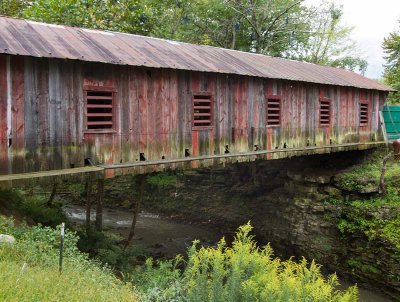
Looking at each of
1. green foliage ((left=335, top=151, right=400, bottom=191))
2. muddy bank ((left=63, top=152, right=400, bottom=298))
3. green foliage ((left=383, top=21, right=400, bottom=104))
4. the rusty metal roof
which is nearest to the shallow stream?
muddy bank ((left=63, top=152, right=400, bottom=298))

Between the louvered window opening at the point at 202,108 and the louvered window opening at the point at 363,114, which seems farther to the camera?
the louvered window opening at the point at 363,114

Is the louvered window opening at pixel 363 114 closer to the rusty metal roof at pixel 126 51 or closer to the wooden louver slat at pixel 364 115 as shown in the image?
the wooden louver slat at pixel 364 115

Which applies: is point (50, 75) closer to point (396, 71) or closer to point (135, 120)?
point (135, 120)

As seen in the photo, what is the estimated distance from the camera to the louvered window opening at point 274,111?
44.5 feet

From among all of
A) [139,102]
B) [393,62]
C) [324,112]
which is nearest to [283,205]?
[324,112]

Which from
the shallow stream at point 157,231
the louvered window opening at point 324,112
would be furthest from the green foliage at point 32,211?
the louvered window opening at point 324,112

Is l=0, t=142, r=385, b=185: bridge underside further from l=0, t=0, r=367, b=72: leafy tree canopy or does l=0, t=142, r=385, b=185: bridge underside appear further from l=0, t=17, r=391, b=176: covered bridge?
l=0, t=0, r=367, b=72: leafy tree canopy

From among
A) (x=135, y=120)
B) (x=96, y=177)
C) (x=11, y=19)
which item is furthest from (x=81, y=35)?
(x=96, y=177)

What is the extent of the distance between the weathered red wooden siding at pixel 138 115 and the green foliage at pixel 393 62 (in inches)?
556

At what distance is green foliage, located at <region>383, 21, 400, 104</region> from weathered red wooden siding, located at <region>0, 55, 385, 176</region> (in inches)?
556

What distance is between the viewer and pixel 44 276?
532 cm

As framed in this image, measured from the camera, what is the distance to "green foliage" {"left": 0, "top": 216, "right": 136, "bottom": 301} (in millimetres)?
4727

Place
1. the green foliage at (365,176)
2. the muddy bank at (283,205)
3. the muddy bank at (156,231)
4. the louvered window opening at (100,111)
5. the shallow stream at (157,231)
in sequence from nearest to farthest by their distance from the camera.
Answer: the louvered window opening at (100,111)
the muddy bank at (283,205)
the green foliage at (365,176)
the muddy bank at (156,231)
the shallow stream at (157,231)

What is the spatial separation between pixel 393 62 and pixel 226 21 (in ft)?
45.2
